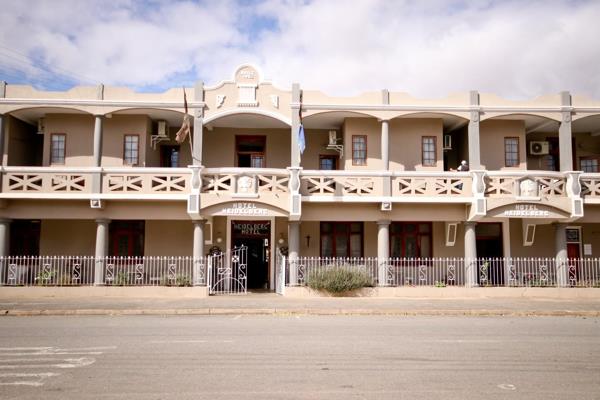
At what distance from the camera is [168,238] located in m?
22.2

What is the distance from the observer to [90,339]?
9.95 m

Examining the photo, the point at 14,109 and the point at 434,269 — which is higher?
the point at 14,109

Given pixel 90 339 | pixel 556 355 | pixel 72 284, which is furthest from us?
pixel 72 284

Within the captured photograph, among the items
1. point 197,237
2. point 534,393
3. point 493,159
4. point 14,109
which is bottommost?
point 534,393

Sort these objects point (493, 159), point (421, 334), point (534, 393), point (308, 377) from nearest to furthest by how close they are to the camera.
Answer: point (534, 393), point (308, 377), point (421, 334), point (493, 159)

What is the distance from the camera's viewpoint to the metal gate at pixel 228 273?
64.3 feet

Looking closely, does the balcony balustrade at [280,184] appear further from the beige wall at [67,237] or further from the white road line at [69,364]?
the white road line at [69,364]

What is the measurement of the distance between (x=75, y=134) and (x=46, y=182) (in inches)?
115

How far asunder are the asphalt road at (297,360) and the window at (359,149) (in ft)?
34.9

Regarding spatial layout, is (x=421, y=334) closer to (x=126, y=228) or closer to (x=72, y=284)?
(x=72, y=284)

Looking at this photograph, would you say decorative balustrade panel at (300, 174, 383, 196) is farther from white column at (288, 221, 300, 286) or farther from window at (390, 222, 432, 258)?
window at (390, 222, 432, 258)

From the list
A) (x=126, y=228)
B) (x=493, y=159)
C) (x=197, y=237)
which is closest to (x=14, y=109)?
(x=126, y=228)

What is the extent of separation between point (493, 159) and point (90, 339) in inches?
706

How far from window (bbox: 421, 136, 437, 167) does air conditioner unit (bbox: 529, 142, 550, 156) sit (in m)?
4.74
